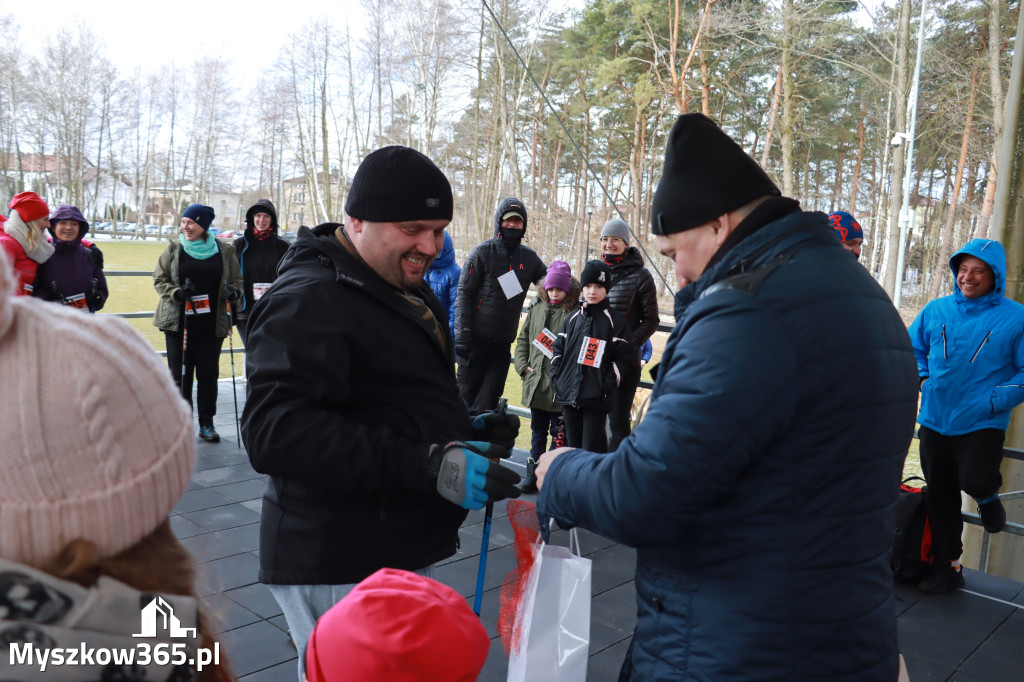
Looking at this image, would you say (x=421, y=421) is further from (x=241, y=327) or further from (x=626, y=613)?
(x=241, y=327)

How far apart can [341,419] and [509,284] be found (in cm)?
420

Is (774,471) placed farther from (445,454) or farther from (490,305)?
(490,305)

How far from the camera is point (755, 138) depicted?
19.4 metres

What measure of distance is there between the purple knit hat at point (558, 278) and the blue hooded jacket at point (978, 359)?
8.20ft

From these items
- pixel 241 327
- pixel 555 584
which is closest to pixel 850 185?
pixel 241 327

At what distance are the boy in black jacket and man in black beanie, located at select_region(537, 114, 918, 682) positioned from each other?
374 cm

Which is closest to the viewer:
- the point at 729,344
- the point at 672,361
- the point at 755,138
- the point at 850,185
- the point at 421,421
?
the point at 729,344

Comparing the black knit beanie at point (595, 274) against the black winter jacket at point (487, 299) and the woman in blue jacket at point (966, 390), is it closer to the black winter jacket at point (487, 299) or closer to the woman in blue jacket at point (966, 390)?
the black winter jacket at point (487, 299)

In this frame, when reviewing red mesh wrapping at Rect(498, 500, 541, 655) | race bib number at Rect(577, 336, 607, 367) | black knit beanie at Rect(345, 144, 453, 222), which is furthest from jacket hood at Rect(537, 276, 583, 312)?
black knit beanie at Rect(345, 144, 453, 222)

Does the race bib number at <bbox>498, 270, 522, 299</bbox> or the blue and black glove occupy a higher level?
the race bib number at <bbox>498, 270, 522, 299</bbox>

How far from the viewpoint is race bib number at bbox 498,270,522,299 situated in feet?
18.8

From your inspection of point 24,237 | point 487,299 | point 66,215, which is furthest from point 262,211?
point 487,299

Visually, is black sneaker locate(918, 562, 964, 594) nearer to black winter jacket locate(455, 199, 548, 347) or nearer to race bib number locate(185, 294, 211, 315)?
black winter jacket locate(455, 199, 548, 347)

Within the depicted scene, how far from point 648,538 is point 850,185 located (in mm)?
23724
